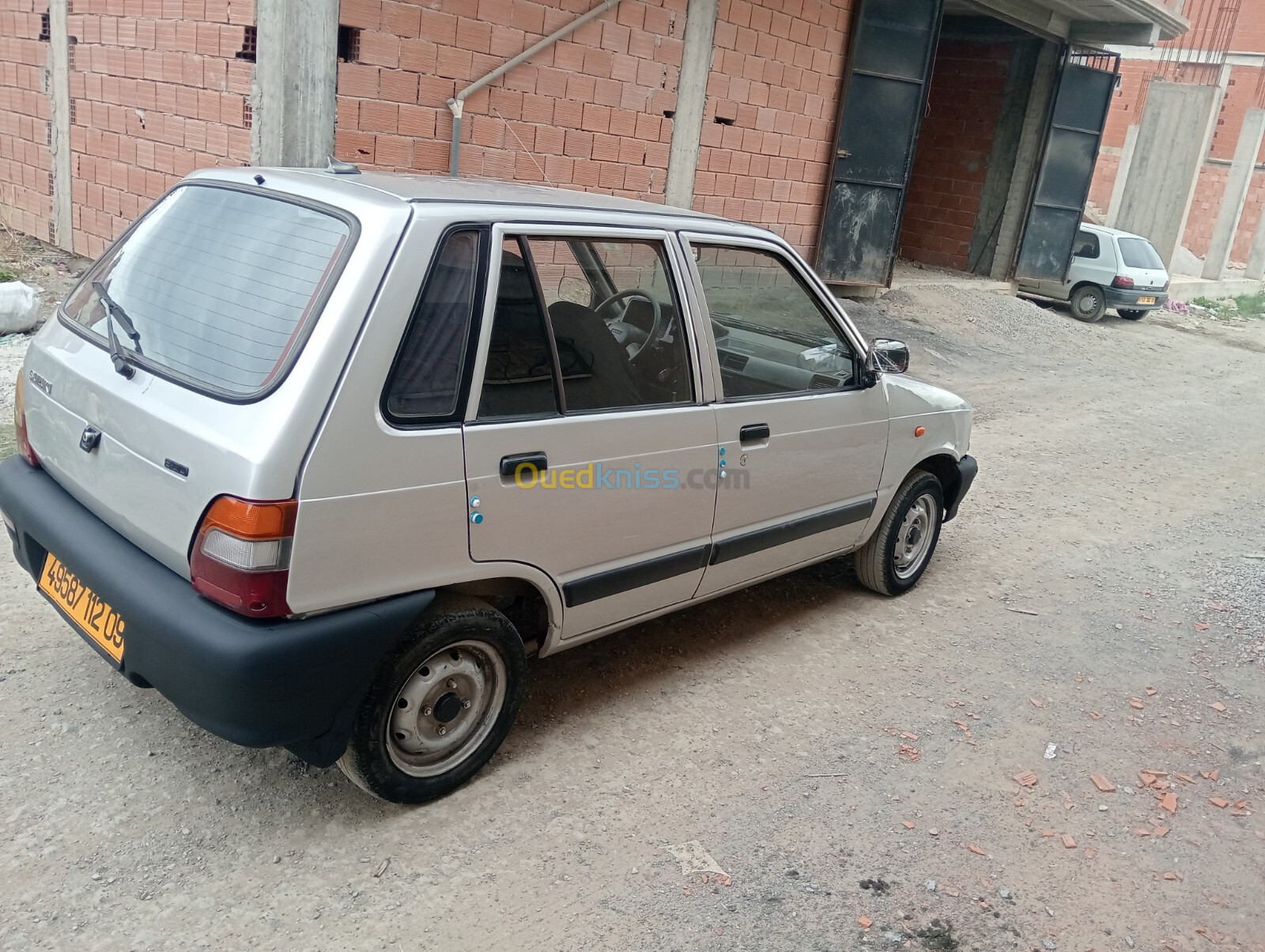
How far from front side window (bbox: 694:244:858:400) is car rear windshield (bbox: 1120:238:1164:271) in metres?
14.3

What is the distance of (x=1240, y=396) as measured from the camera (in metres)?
11.6

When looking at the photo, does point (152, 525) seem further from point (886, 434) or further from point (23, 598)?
point (886, 434)

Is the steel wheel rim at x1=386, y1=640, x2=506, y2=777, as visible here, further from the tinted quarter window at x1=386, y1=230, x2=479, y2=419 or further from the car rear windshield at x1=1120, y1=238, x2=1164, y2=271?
the car rear windshield at x1=1120, y1=238, x2=1164, y2=271

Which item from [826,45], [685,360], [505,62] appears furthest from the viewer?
[826,45]

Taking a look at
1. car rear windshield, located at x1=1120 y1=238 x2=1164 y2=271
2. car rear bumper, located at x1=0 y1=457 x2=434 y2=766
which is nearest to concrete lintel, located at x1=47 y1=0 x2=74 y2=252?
car rear bumper, located at x1=0 y1=457 x2=434 y2=766

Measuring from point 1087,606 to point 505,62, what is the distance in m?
5.58

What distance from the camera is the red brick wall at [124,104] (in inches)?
270

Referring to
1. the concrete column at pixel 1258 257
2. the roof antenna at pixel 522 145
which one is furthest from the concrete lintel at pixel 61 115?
the concrete column at pixel 1258 257

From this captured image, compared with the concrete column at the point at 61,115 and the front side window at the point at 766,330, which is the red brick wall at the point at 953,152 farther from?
the front side window at the point at 766,330

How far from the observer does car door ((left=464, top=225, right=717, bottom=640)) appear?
2914 mm

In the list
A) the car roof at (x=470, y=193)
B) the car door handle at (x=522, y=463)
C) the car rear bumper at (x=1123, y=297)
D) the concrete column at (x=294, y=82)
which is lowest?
the car rear bumper at (x=1123, y=297)

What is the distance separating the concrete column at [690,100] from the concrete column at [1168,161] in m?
15.4

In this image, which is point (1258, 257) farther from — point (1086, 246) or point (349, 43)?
point (349, 43)

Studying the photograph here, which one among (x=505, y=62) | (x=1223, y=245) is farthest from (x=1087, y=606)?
(x=1223, y=245)
